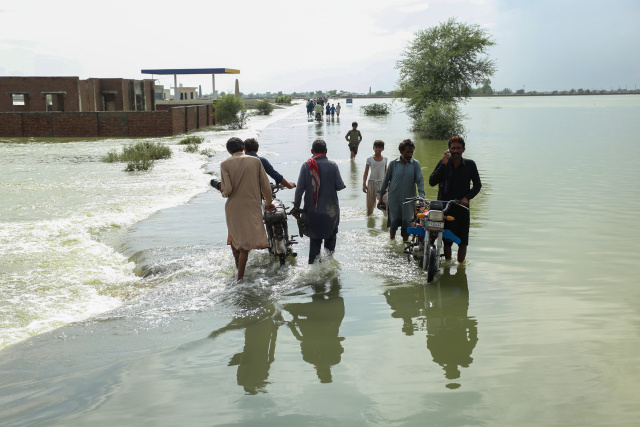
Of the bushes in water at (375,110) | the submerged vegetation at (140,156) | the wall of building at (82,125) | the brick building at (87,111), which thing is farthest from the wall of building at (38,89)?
the bushes in water at (375,110)

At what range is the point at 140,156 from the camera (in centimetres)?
2389

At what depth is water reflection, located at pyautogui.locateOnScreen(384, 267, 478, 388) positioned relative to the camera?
5.20 metres

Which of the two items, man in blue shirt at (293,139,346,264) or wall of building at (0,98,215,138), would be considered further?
wall of building at (0,98,215,138)

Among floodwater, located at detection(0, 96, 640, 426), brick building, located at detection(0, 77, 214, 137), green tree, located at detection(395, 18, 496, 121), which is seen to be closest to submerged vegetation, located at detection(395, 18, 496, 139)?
green tree, located at detection(395, 18, 496, 121)

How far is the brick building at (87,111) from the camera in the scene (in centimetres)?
4141

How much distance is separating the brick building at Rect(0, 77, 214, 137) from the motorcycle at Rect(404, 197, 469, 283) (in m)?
35.5

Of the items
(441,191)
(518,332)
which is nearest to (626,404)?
(518,332)

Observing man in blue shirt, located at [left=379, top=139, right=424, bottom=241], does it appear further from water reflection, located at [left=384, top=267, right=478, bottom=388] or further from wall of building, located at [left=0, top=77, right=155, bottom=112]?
wall of building, located at [left=0, top=77, right=155, bottom=112]

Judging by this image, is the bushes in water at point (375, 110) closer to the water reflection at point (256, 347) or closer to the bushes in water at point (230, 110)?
the bushes in water at point (230, 110)

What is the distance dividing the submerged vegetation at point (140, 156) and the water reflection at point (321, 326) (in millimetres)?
16610

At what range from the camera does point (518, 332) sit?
5.71 metres

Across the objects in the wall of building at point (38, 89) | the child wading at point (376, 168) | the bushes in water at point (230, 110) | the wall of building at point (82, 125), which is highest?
the wall of building at point (38, 89)

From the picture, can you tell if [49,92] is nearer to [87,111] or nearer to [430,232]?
[87,111]

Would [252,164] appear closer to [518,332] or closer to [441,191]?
[441,191]
